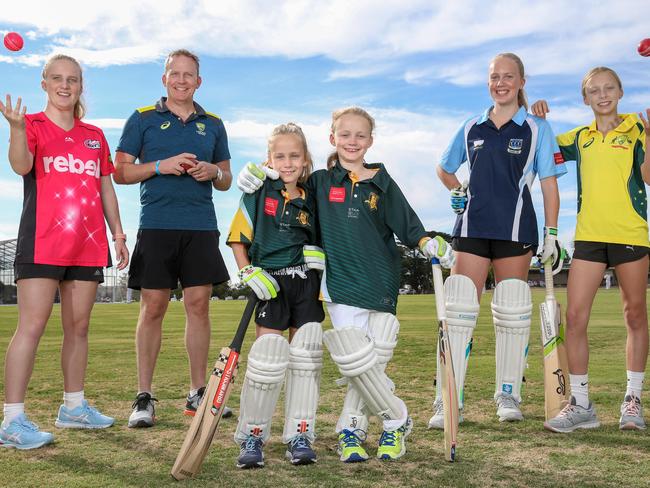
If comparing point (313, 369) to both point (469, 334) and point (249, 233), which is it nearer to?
point (249, 233)

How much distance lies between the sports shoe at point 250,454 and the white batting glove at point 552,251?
195 cm

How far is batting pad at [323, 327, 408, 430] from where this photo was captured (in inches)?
125

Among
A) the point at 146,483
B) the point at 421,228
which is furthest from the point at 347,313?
the point at 146,483

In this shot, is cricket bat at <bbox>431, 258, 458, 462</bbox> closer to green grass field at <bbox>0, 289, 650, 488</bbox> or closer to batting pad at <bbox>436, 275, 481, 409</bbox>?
green grass field at <bbox>0, 289, 650, 488</bbox>

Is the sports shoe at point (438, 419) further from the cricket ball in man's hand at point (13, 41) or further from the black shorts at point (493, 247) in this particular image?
the cricket ball in man's hand at point (13, 41)

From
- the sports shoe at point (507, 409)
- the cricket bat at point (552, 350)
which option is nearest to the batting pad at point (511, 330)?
the sports shoe at point (507, 409)

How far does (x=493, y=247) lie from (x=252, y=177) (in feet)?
4.95

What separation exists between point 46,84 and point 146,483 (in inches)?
87.7

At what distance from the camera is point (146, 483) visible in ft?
9.49

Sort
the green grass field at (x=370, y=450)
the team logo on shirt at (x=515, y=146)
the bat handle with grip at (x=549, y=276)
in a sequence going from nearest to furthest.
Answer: the green grass field at (x=370, y=450) → the team logo on shirt at (x=515, y=146) → the bat handle with grip at (x=549, y=276)

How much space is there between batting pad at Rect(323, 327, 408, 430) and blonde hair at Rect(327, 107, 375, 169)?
0.89 meters

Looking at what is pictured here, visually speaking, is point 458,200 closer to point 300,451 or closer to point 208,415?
point 300,451

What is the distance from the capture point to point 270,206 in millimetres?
3371

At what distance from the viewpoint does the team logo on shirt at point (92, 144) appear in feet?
12.6
